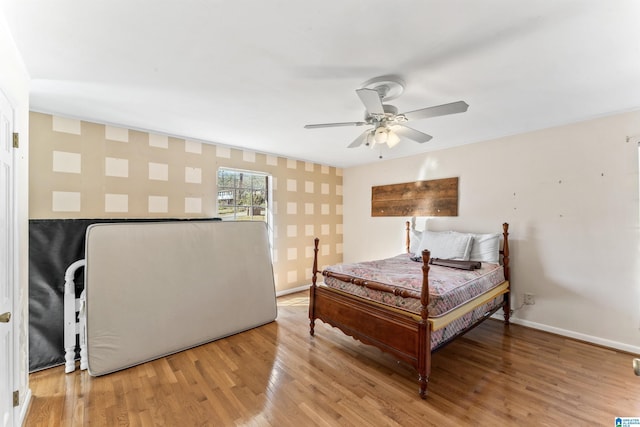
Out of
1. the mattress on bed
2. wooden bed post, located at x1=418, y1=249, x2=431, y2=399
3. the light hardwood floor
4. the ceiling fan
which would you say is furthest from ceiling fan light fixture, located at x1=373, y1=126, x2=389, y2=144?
the light hardwood floor

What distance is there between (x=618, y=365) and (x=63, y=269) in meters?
5.18

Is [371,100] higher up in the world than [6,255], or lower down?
higher up

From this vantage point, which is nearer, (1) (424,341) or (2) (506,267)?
(1) (424,341)

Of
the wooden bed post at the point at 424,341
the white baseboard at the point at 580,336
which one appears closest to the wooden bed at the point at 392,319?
the wooden bed post at the point at 424,341

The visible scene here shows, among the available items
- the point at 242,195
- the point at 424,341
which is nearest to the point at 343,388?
the point at 424,341

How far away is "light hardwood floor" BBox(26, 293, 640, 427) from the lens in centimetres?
185

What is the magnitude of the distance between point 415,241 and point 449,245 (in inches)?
24.5

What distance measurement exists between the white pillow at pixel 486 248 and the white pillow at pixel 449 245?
4.2 inches

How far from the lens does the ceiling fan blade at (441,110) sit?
1861 mm

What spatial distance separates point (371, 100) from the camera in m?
1.85

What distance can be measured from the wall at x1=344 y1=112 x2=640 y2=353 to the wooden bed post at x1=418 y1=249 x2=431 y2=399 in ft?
6.96

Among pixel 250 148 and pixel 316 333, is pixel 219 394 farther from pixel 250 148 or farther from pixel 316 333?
pixel 250 148

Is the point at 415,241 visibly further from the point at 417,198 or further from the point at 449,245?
the point at 417,198

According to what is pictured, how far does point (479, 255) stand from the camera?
3402 millimetres
